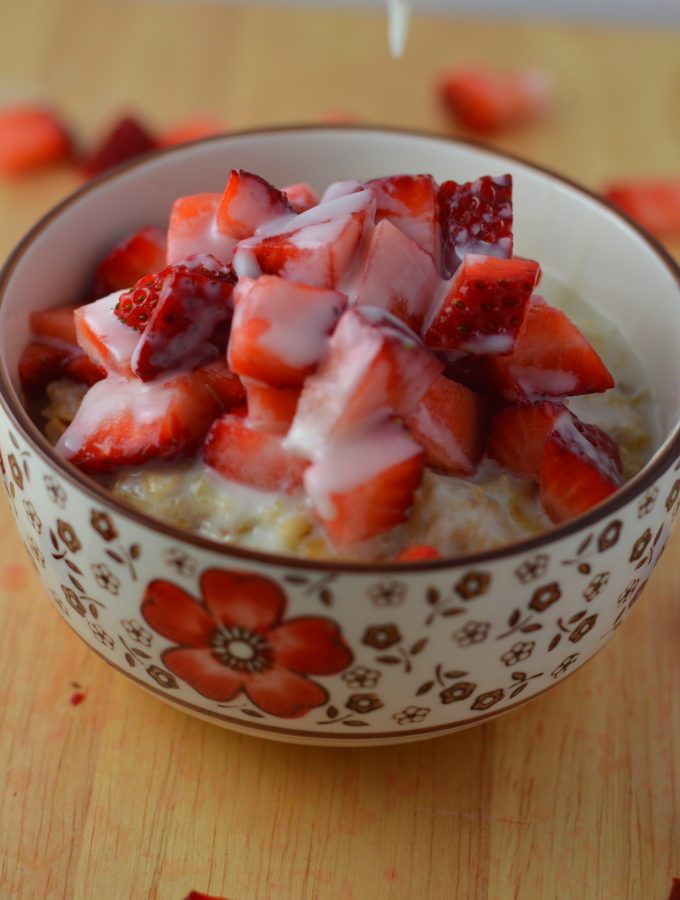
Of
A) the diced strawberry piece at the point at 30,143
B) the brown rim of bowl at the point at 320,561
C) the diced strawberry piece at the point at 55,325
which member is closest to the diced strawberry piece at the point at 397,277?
the brown rim of bowl at the point at 320,561

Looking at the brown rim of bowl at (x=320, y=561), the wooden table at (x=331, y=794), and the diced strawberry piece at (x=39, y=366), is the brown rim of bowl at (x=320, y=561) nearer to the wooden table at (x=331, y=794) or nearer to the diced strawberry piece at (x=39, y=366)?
the diced strawberry piece at (x=39, y=366)

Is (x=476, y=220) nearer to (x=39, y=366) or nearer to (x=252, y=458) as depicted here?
(x=252, y=458)

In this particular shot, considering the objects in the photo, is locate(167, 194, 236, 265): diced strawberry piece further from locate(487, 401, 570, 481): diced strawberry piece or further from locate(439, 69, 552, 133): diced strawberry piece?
locate(439, 69, 552, 133): diced strawberry piece

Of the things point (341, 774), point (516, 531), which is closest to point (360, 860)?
point (341, 774)

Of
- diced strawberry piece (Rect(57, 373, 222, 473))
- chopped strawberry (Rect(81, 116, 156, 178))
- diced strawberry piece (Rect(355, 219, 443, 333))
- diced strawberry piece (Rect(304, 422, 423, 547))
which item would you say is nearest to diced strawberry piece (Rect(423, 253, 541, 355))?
diced strawberry piece (Rect(355, 219, 443, 333))

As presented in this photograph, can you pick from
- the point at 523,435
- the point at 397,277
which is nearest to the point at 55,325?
the point at 397,277

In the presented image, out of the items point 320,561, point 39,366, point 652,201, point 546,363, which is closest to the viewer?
point 320,561
